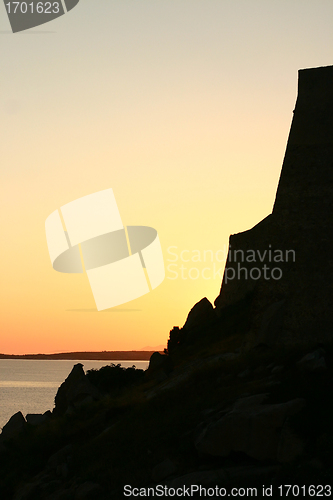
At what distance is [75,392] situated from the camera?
1107 inches

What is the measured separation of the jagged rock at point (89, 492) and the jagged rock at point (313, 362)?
6.35 metres

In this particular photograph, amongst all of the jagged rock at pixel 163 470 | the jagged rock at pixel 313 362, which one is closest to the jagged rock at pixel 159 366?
the jagged rock at pixel 313 362

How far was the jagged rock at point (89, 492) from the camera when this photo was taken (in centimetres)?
1236

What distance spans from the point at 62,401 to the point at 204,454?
765 inches

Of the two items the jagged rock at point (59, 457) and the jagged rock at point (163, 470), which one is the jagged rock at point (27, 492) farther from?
the jagged rock at point (163, 470)

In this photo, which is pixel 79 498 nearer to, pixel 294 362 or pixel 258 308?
pixel 294 362

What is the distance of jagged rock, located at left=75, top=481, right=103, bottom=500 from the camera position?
12359 millimetres

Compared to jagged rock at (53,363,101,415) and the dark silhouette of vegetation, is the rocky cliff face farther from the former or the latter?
the dark silhouette of vegetation

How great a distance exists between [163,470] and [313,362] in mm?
5179

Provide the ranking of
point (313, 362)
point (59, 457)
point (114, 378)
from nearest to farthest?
point (313, 362), point (59, 457), point (114, 378)

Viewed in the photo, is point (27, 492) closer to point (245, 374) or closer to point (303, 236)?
point (245, 374)

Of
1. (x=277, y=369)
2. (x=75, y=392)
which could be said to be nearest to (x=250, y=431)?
(x=277, y=369)

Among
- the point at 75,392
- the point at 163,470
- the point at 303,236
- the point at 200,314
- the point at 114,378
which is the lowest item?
the point at 114,378

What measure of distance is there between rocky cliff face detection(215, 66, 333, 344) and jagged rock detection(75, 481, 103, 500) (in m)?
10.5
